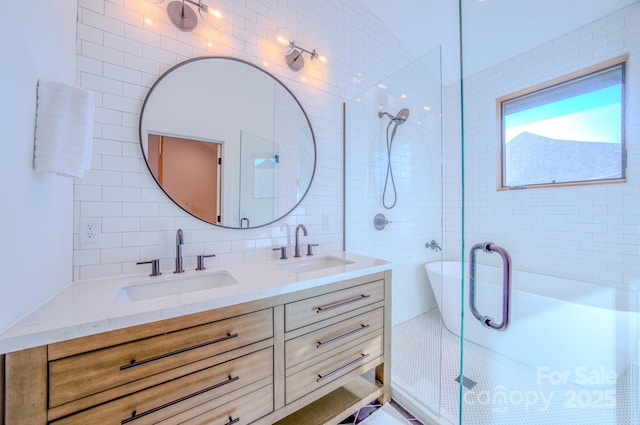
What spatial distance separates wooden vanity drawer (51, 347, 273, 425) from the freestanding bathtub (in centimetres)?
135

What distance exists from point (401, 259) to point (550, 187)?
152cm

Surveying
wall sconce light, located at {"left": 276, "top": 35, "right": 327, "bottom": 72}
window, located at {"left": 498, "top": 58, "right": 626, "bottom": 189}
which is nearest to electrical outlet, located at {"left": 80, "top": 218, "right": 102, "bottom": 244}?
wall sconce light, located at {"left": 276, "top": 35, "right": 327, "bottom": 72}

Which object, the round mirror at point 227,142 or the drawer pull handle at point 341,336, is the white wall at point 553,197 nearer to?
the drawer pull handle at point 341,336

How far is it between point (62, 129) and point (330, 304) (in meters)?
1.33

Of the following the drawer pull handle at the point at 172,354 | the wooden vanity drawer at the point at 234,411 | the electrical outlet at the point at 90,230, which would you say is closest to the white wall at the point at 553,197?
the wooden vanity drawer at the point at 234,411

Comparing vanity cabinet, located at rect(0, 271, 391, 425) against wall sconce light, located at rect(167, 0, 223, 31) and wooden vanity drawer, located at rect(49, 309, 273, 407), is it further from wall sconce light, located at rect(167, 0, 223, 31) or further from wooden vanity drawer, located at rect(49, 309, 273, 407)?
wall sconce light, located at rect(167, 0, 223, 31)

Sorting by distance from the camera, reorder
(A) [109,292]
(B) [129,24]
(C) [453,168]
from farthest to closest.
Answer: (C) [453,168] → (B) [129,24] → (A) [109,292]

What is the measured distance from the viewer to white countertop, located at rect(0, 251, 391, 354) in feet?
2.33

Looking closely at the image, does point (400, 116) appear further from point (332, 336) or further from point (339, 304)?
point (332, 336)

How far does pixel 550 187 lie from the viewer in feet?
7.50

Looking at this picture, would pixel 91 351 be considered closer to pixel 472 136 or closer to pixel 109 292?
pixel 109 292

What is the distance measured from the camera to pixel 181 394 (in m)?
0.92

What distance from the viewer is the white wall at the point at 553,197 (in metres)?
1.85

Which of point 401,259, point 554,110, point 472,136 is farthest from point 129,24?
point 554,110
